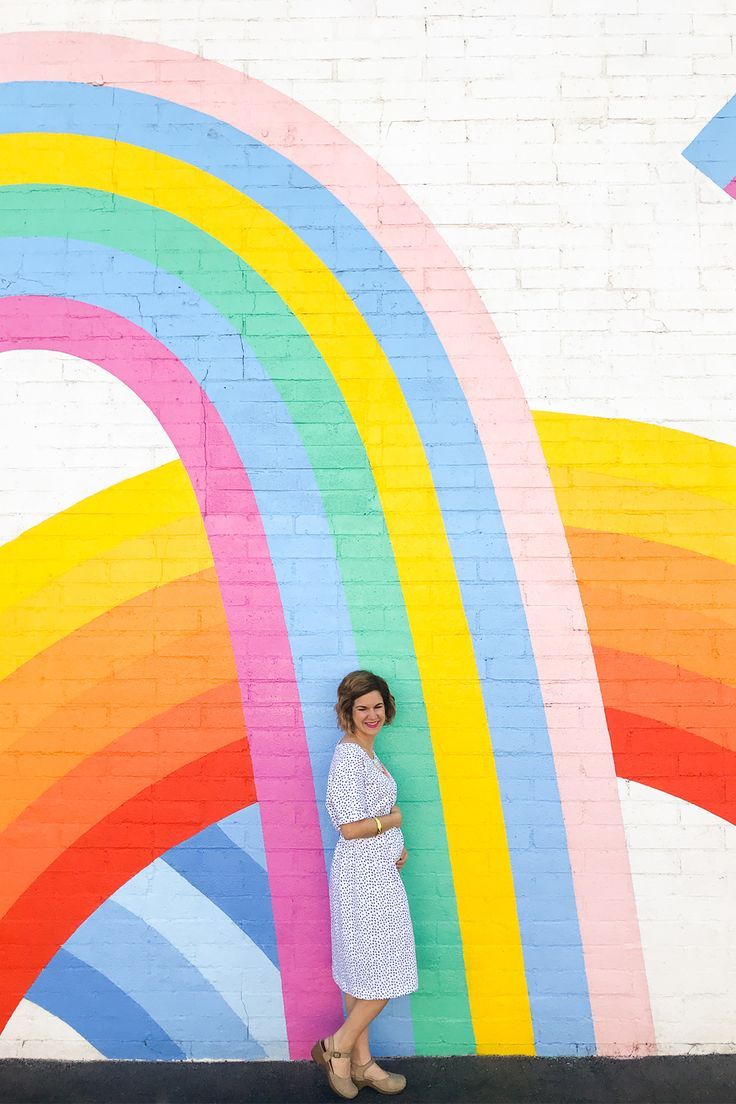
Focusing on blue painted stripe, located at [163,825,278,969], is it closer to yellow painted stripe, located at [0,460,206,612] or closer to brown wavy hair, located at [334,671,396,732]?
brown wavy hair, located at [334,671,396,732]

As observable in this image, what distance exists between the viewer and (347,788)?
3.61m

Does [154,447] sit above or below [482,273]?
below

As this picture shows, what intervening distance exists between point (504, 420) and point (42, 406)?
2066 mm

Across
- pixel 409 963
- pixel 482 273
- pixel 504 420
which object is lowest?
pixel 409 963

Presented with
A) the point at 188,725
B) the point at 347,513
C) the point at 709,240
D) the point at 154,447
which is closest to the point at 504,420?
the point at 347,513

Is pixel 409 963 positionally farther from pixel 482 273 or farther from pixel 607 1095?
pixel 482 273

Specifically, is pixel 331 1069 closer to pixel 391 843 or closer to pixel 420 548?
pixel 391 843

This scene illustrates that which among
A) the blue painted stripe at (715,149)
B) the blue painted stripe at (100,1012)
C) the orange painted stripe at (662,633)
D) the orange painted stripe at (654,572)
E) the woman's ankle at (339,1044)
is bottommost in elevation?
the woman's ankle at (339,1044)

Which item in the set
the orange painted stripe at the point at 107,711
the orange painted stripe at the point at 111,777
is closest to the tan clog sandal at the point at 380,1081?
the orange painted stripe at the point at 111,777

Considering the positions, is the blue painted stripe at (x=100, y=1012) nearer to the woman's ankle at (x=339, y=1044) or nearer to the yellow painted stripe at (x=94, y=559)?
the woman's ankle at (x=339, y=1044)

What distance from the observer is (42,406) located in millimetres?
4023

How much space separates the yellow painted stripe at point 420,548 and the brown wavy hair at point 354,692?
250 millimetres

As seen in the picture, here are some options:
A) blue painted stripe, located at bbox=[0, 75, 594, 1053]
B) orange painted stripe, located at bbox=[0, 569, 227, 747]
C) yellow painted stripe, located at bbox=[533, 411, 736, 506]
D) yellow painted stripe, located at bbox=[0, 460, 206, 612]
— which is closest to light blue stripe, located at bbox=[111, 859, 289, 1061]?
orange painted stripe, located at bbox=[0, 569, 227, 747]

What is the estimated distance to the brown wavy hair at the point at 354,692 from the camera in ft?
12.1
